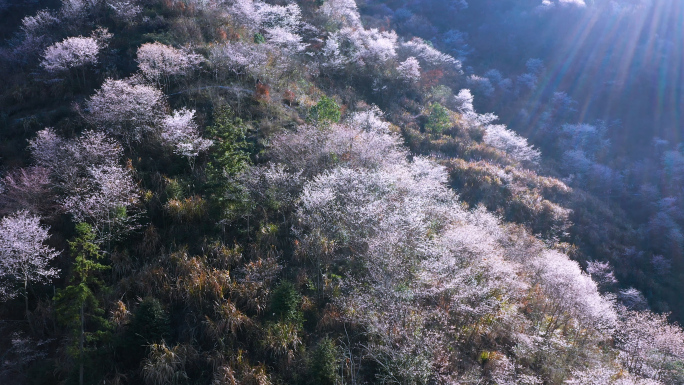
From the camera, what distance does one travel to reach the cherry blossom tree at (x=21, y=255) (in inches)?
417

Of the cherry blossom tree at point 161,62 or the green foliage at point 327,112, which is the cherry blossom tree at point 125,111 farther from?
the green foliage at point 327,112

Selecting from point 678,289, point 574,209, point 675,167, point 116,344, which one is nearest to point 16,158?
point 116,344

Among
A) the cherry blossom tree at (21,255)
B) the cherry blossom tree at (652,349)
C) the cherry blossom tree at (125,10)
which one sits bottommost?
the cherry blossom tree at (652,349)

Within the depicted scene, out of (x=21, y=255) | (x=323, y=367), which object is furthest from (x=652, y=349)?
(x=21, y=255)

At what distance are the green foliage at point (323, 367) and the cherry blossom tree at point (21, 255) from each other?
30.1 feet

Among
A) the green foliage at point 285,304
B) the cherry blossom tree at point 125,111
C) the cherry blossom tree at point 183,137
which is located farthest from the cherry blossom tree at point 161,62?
the green foliage at point 285,304

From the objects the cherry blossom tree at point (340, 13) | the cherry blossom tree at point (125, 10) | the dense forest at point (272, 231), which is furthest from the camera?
the cherry blossom tree at point (340, 13)

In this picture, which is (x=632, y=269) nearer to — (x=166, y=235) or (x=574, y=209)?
(x=574, y=209)

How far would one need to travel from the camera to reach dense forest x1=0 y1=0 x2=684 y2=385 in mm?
10406

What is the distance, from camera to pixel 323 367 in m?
9.80

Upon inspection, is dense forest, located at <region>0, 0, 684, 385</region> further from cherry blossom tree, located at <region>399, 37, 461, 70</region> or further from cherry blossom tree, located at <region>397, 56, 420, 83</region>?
cherry blossom tree, located at <region>399, 37, 461, 70</region>

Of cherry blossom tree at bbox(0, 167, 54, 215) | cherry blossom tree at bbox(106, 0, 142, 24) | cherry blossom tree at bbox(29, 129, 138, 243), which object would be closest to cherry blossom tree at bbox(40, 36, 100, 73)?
cherry blossom tree at bbox(106, 0, 142, 24)

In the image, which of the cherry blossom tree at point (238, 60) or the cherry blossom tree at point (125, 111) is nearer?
the cherry blossom tree at point (125, 111)

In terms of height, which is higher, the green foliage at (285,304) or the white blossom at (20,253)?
the white blossom at (20,253)
